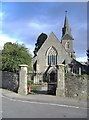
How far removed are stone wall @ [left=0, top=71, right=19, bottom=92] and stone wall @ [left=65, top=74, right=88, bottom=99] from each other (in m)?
5.49

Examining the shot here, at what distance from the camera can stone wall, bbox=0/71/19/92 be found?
24.2m

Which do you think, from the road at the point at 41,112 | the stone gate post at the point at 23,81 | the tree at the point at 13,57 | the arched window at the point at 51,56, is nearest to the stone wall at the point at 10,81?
the stone gate post at the point at 23,81

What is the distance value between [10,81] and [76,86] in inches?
330

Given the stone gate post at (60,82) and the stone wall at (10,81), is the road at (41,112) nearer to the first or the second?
the stone gate post at (60,82)

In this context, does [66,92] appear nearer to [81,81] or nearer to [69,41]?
[81,81]

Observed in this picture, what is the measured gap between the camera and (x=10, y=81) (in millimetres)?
26000

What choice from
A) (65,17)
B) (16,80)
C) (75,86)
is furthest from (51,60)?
(75,86)

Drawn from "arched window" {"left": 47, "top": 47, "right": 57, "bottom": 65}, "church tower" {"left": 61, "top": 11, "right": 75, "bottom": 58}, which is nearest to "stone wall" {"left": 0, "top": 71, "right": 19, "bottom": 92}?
"arched window" {"left": 47, "top": 47, "right": 57, "bottom": 65}

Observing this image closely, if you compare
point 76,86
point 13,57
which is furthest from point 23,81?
point 13,57

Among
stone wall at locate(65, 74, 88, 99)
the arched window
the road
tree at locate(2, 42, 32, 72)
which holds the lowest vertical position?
the road

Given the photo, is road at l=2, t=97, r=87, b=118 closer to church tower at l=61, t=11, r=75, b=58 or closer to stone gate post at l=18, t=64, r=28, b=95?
stone gate post at l=18, t=64, r=28, b=95

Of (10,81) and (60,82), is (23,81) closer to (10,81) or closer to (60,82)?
(60,82)

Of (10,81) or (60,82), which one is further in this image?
(10,81)

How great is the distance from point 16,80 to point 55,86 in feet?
14.0
